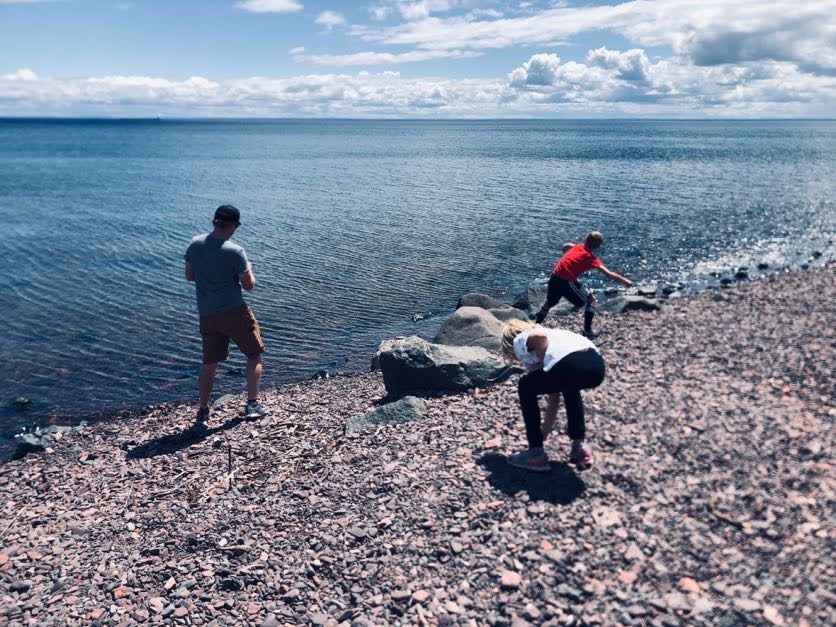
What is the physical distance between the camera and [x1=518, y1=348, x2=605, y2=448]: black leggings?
6.96 meters

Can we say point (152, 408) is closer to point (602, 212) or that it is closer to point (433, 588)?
point (433, 588)

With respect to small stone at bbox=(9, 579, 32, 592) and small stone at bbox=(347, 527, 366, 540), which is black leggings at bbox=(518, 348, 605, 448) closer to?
small stone at bbox=(347, 527, 366, 540)

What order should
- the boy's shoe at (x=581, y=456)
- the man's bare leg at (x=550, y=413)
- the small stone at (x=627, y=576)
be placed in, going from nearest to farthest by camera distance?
1. the small stone at (x=627, y=576)
2. the boy's shoe at (x=581, y=456)
3. the man's bare leg at (x=550, y=413)

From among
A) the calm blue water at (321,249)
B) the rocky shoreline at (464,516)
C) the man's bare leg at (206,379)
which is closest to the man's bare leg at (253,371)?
the man's bare leg at (206,379)

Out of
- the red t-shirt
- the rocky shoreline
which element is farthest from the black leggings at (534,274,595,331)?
the rocky shoreline

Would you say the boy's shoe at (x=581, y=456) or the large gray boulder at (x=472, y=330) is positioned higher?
the boy's shoe at (x=581, y=456)

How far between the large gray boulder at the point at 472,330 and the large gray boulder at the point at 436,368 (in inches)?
125

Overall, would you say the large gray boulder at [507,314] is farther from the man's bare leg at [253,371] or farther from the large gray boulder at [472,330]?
the man's bare leg at [253,371]

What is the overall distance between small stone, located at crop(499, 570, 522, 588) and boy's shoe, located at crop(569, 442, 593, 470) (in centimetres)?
193

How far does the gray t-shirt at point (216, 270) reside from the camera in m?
9.49

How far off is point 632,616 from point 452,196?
44427 mm

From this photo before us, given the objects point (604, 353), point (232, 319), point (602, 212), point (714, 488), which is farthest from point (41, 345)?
point (602, 212)

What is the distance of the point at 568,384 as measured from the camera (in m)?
7.09

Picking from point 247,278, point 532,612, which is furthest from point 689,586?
point 247,278
